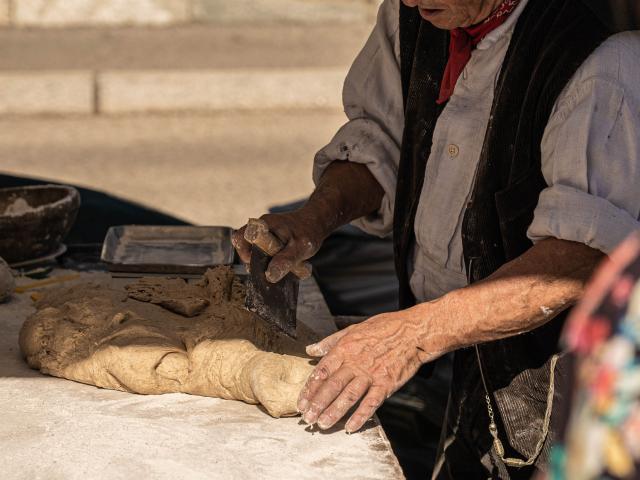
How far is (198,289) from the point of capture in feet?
10.0

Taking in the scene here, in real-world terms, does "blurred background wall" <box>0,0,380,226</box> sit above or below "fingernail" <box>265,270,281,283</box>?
below

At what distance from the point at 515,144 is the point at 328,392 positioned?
765 millimetres

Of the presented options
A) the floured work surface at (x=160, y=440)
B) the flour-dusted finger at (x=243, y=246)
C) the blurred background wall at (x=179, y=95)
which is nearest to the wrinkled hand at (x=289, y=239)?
the flour-dusted finger at (x=243, y=246)

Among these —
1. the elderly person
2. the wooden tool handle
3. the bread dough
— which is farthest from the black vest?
the bread dough

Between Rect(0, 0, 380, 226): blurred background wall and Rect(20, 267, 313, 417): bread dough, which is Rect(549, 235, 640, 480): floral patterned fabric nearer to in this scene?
Rect(20, 267, 313, 417): bread dough

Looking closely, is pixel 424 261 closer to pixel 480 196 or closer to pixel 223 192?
pixel 480 196

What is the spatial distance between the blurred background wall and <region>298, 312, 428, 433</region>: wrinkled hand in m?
4.52

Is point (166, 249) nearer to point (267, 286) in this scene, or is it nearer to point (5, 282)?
point (5, 282)

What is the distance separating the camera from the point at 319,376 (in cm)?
235

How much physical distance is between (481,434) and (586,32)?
46.2 inches

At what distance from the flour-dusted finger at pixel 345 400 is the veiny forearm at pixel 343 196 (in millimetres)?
705

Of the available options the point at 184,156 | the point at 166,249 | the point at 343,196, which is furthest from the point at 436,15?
the point at 184,156

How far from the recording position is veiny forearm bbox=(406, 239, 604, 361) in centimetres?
222

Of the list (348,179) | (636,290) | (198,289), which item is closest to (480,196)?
(348,179)
